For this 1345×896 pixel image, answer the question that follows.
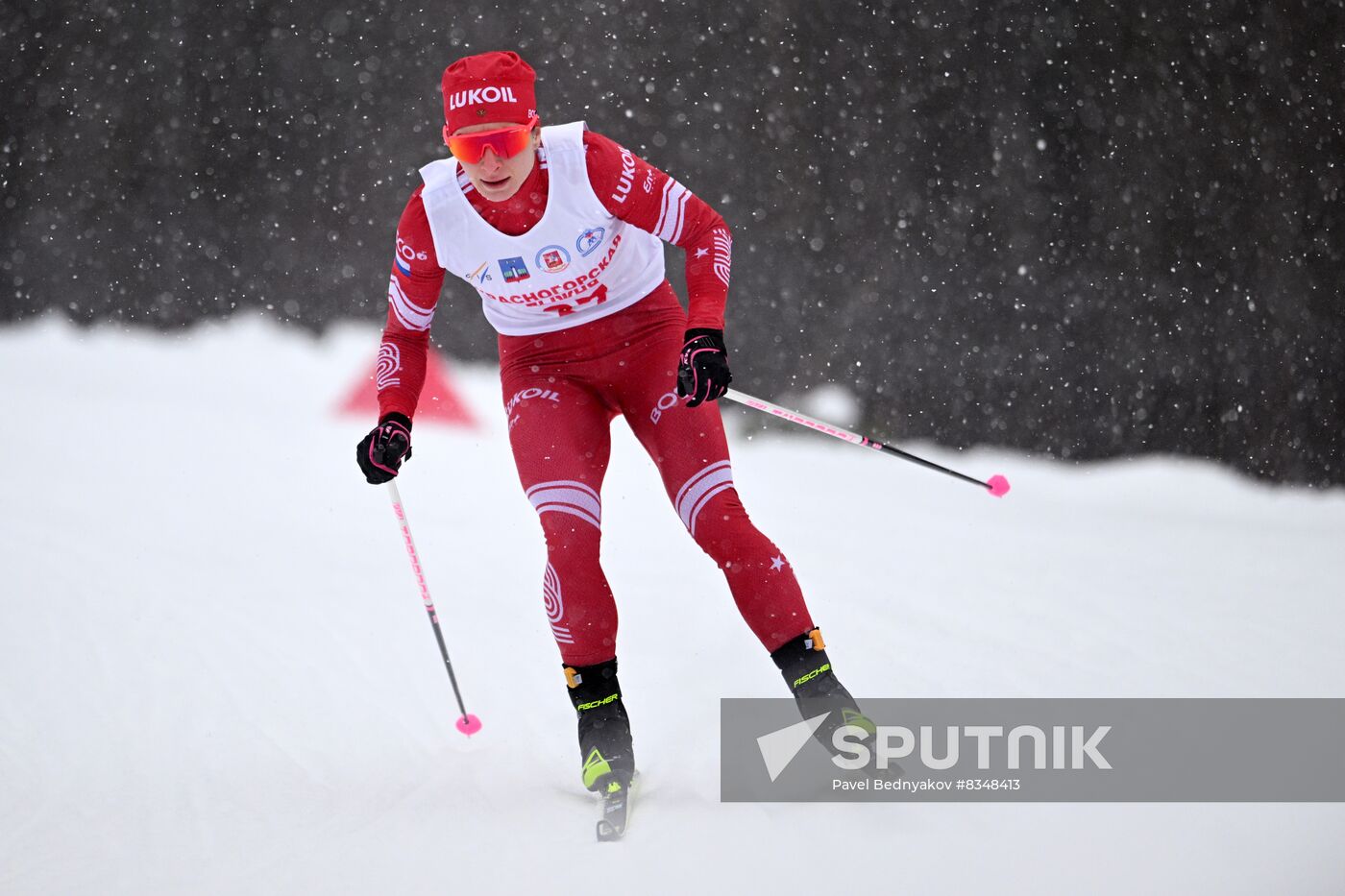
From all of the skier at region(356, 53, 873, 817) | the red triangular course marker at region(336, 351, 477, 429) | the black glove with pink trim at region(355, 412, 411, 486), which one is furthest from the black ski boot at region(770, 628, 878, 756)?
the red triangular course marker at region(336, 351, 477, 429)

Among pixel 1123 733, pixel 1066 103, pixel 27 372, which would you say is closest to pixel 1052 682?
pixel 1123 733

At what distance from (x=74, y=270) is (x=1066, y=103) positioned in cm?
599

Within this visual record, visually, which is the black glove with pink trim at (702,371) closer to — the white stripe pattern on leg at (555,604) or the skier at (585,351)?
the skier at (585,351)

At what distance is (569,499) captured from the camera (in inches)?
106

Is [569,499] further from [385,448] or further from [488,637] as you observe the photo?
[488,637]

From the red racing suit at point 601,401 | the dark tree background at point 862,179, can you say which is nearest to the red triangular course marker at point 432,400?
the dark tree background at point 862,179

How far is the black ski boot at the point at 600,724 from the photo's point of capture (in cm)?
265

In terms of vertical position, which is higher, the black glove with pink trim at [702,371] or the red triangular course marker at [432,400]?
the red triangular course marker at [432,400]

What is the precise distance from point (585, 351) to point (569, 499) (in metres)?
0.41

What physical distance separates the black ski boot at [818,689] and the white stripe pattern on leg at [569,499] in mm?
537

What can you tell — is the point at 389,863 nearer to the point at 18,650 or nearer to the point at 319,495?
the point at 18,650

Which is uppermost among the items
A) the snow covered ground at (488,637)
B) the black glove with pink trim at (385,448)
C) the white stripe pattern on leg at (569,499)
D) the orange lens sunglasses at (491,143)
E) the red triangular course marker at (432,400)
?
the orange lens sunglasses at (491,143)

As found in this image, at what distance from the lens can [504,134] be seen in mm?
2547

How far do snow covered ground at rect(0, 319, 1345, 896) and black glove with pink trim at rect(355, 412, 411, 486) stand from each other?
0.81 metres
